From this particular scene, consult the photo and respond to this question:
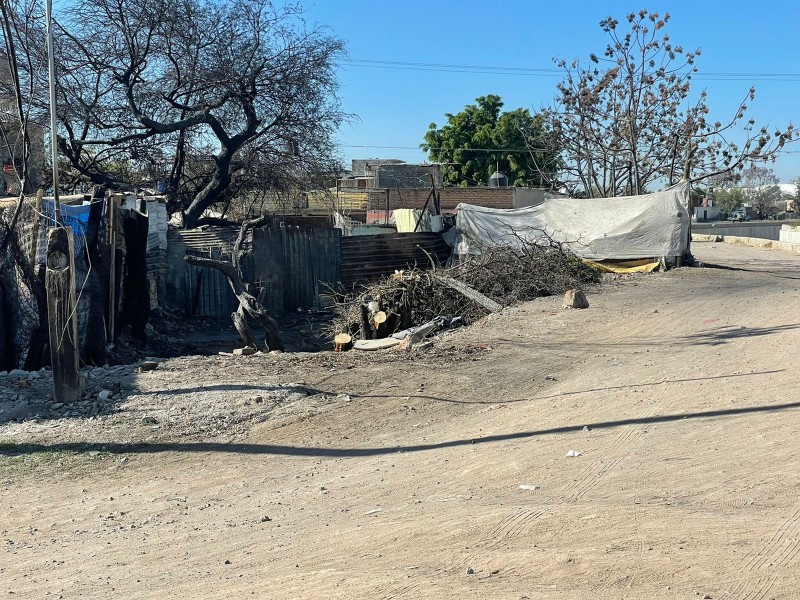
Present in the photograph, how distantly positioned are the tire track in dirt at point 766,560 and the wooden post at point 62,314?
673cm

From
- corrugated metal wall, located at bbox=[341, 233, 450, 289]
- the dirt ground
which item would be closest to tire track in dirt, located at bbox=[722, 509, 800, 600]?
the dirt ground

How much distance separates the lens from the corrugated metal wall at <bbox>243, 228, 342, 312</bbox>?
1750 cm

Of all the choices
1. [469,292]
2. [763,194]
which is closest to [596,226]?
[469,292]

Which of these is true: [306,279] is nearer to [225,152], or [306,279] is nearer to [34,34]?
[225,152]

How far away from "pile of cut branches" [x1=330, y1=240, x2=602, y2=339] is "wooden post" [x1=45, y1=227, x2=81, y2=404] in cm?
638

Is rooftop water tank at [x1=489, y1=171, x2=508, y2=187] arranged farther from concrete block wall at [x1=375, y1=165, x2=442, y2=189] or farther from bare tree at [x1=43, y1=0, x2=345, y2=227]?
bare tree at [x1=43, y1=0, x2=345, y2=227]

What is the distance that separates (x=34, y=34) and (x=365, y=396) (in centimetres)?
1395

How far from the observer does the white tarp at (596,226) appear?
20125 mm

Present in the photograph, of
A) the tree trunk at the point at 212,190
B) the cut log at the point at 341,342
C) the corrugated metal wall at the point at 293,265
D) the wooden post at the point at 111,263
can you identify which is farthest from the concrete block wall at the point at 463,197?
the wooden post at the point at 111,263

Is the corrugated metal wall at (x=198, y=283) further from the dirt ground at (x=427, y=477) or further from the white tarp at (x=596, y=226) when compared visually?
the dirt ground at (x=427, y=477)

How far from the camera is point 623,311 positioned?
1414cm

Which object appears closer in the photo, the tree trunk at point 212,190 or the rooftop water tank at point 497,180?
the tree trunk at point 212,190

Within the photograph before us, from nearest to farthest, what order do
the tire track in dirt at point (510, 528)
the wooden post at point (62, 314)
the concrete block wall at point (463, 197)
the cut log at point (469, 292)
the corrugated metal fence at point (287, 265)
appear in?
→ 1. the tire track in dirt at point (510, 528)
2. the wooden post at point (62, 314)
3. the cut log at point (469, 292)
4. the corrugated metal fence at point (287, 265)
5. the concrete block wall at point (463, 197)

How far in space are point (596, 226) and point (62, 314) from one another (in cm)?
1479
